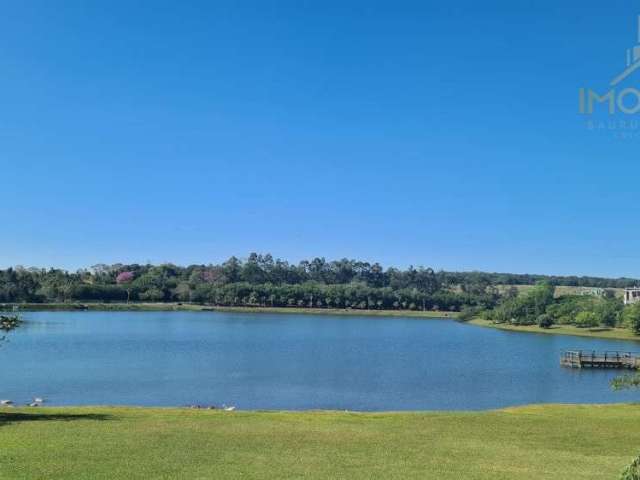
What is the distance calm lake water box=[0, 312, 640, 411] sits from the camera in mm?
41188

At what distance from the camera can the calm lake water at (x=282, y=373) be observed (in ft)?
135

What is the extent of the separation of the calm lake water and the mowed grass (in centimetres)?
1390

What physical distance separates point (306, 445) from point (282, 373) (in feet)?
118

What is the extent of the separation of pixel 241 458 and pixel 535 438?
9.76 meters

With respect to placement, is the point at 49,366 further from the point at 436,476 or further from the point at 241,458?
the point at 436,476

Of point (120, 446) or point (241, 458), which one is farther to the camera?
point (120, 446)

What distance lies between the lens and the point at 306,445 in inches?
736

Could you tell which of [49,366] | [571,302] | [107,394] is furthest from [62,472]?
[571,302]

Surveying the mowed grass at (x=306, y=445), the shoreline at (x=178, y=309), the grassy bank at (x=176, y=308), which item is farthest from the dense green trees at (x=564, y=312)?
the mowed grass at (x=306, y=445)

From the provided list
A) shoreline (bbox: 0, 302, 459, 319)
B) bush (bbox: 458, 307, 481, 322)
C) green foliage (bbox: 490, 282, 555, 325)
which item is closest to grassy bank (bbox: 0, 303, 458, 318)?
shoreline (bbox: 0, 302, 459, 319)

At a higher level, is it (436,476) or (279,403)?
(436,476)

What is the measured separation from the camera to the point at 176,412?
26.2 meters

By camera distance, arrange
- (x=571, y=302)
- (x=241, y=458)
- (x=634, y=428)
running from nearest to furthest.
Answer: (x=241, y=458) < (x=634, y=428) < (x=571, y=302)

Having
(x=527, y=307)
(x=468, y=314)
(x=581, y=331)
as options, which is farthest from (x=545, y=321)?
(x=468, y=314)
